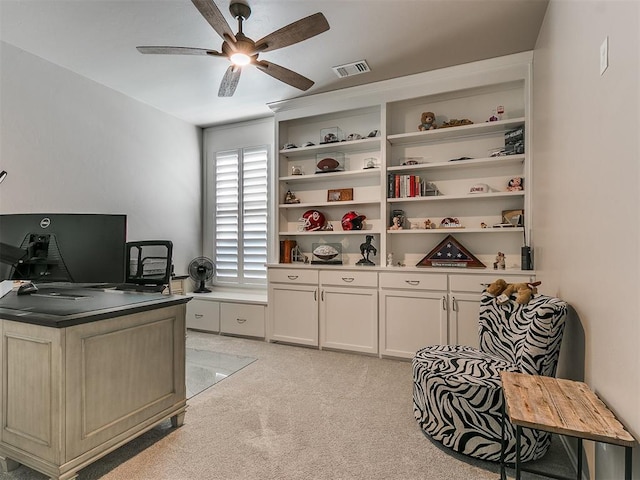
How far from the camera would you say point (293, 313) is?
3.85 meters

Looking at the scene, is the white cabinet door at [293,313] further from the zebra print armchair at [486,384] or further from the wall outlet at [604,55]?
the wall outlet at [604,55]

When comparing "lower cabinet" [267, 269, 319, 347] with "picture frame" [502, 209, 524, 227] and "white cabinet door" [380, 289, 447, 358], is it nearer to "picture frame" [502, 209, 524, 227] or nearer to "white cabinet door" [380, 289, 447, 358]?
"white cabinet door" [380, 289, 447, 358]

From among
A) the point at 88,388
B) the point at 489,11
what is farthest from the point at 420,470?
the point at 489,11

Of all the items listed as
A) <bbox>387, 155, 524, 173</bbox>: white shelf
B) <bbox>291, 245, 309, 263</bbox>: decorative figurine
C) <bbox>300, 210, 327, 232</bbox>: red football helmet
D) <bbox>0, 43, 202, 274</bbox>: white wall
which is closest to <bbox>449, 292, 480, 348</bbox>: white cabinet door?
<bbox>387, 155, 524, 173</bbox>: white shelf

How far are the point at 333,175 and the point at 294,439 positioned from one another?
2666 millimetres

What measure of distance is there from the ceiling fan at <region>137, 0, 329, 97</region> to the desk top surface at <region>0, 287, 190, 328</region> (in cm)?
159

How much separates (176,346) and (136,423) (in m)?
0.43

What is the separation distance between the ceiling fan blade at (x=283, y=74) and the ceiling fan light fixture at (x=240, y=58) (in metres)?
0.07

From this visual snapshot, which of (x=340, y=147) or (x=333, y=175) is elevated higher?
(x=340, y=147)

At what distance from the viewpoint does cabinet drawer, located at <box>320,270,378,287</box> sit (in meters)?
3.49

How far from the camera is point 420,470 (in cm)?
175

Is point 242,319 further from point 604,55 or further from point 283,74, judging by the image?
point 604,55

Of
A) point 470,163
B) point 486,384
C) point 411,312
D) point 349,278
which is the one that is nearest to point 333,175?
point 349,278

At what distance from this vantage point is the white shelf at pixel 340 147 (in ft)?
12.4
